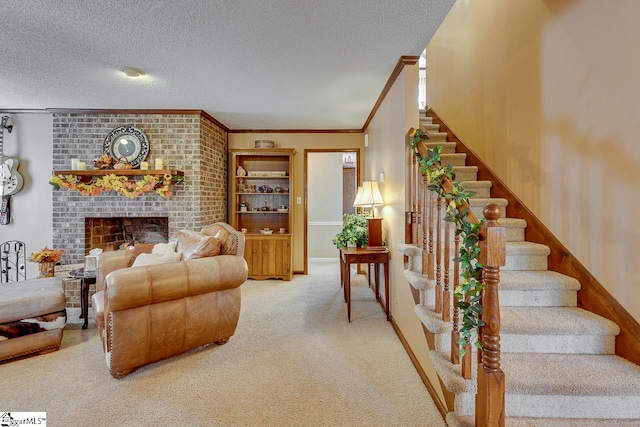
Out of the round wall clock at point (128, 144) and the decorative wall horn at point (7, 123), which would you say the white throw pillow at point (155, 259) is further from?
the decorative wall horn at point (7, 123)

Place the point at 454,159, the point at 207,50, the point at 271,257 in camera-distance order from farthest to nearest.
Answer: the point at 271,257, the point at 454,159, the point at 207,50

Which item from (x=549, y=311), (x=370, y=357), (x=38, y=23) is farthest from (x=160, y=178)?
(x=549, y=311)

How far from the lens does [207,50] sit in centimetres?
250

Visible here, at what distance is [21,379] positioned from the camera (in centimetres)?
213

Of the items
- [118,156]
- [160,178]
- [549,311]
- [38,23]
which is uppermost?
[38,23]

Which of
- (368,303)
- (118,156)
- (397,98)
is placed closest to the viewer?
(397,98)

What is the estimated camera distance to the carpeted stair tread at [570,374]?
1457 millimetres

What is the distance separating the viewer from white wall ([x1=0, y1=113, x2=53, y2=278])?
13.8ft

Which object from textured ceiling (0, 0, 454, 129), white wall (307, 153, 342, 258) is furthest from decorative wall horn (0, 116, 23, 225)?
white wall (307, 153, 342, 258)

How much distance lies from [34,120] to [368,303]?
519cm

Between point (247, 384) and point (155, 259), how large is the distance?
4.27ft

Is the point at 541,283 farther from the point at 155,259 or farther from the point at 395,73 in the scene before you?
the point at 155,259

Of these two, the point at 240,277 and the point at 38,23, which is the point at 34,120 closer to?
the point at 38,23

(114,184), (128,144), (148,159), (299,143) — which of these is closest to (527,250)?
(299,143)
